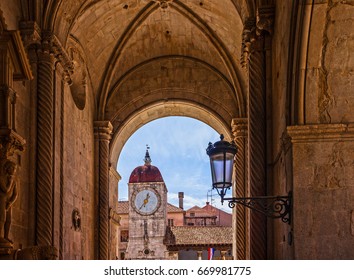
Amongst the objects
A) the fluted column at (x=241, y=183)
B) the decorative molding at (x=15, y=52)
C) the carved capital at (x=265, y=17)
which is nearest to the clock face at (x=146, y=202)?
the fluted column at (x=241, y=183)

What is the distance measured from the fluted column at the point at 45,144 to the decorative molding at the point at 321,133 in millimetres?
5877

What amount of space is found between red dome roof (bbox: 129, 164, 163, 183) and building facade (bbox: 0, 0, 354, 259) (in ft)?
107

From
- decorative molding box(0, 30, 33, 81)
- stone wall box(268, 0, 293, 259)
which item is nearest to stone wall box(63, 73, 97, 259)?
stone wall box(268, 0, 293, 259)

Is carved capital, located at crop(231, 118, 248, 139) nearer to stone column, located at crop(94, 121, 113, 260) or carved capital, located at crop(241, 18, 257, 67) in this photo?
stone column, located at crop(94, 121, 113, 260)

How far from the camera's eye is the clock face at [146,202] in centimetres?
5388

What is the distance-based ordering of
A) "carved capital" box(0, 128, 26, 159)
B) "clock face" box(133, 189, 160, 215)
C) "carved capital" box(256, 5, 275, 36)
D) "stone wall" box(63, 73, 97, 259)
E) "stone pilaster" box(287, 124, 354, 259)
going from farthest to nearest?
"clock face" box(133, 189, 160, 215) → "stone wall" box(63, 73, 97, 259) → "carved capital" box(256, 5, 275, 36) → "stone pilaster" box(287, 124, 354, 259) → "carved capital" box(0, 128, 26, 159)

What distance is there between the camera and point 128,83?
20.6m

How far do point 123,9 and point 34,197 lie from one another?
688cm

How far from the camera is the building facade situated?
7965mm

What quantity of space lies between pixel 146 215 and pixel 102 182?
3493 centimetres

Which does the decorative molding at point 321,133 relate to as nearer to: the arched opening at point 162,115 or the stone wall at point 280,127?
the stone wall at point 280,127

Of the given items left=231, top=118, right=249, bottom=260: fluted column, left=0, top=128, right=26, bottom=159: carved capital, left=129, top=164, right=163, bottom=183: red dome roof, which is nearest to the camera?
left=0, top=128, right=26, bottom=159: carved capital
